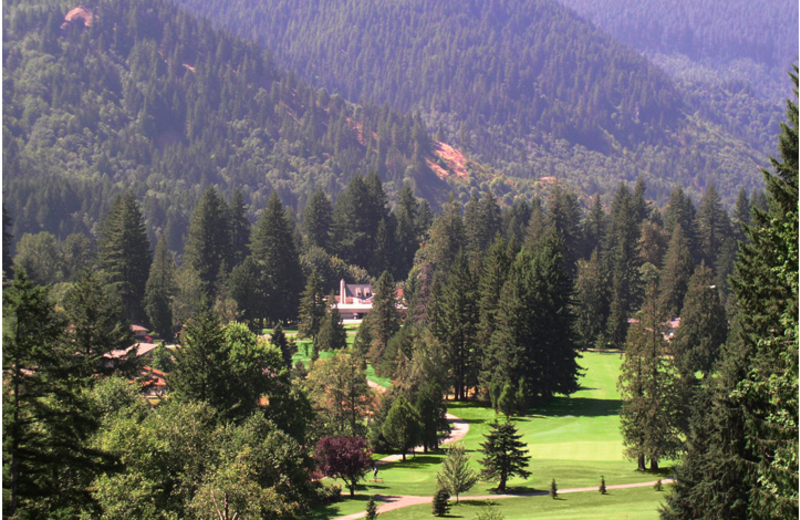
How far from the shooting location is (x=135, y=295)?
4294 inches

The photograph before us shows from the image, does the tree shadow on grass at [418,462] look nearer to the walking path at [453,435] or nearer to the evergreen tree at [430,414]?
the walking path at [453,435]

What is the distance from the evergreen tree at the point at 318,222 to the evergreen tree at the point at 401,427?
93.6 meters

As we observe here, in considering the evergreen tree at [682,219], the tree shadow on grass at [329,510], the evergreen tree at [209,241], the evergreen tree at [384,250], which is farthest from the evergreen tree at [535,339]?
the evergreen tree at [384,250]

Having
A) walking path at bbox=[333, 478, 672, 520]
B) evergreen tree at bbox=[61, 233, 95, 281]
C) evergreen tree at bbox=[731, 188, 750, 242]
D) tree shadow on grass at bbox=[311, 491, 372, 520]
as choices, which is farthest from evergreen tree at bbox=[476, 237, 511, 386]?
evergreen tree at bbox=[731, 188, 750, 242]

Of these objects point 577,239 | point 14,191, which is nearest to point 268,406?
point 577,239

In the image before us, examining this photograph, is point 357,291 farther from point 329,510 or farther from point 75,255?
point 329,510

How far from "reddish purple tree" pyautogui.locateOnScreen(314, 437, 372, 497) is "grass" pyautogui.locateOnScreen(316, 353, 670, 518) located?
4.01ft

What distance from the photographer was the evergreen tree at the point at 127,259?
108 meters

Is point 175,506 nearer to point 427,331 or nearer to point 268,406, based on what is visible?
point 268,406

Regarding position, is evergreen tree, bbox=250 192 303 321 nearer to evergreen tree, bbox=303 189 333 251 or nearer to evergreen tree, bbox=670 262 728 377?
evergreen tree, bbox=303 189 333 251

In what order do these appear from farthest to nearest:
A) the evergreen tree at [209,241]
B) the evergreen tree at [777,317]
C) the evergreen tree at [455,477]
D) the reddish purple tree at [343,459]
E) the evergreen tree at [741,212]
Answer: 1. the evergreen tree at [741,212]
2. the evergreen tree at [209,241]
3. the reddish purple tree at [343,459]
4. the evergreen tree at [455,477]
5. the evergreen tree at [777,317]

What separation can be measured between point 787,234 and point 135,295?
92.4 m

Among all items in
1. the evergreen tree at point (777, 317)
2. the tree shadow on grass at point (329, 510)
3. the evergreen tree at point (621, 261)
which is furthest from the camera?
the evergreen tree at point (621, 261)

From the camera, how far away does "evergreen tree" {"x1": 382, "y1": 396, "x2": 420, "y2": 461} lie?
62469mm
